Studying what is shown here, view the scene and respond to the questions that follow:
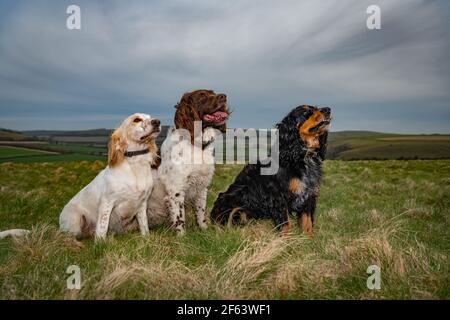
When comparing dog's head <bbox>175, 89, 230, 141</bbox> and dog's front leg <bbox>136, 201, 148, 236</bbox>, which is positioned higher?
dog's head <bbox>175, 89, 230, 141</bbox>

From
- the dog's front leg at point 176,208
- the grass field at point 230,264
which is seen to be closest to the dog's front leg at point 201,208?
the grass field at point 230,264

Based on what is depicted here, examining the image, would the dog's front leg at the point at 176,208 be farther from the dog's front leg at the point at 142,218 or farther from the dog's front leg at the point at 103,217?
the dog's front leg at the point at 103,217

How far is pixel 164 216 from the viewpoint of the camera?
6312 millimetres

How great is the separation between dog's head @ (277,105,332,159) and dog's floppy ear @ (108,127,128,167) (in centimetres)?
205

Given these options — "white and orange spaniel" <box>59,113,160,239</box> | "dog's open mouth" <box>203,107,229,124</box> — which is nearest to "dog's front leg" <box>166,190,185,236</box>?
"white and orange spaniel" <box>59,113,160,239</box>

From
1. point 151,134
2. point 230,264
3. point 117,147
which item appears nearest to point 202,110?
point 151,134

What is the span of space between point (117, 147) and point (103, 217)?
0.92 metres

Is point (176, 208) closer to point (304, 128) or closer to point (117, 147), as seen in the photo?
point (117, 147)

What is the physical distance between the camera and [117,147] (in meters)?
5.39

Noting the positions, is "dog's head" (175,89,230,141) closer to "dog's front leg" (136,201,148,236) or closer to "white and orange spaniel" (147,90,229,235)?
"white and orange spaniel" (147,90,229,235)

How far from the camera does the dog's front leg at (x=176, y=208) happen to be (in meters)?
5.83

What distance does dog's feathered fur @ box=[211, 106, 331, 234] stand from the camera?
5.52 metres

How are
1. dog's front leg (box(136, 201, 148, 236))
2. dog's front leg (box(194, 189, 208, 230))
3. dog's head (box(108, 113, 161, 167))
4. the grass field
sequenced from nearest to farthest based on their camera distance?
1. the grass field
2. dog's head (box(108, 113, 161, 167))
3. dog's front leg (box(136, 201, 148, 236))
4. dog's front leg (box(194, 189, 208, 230))
